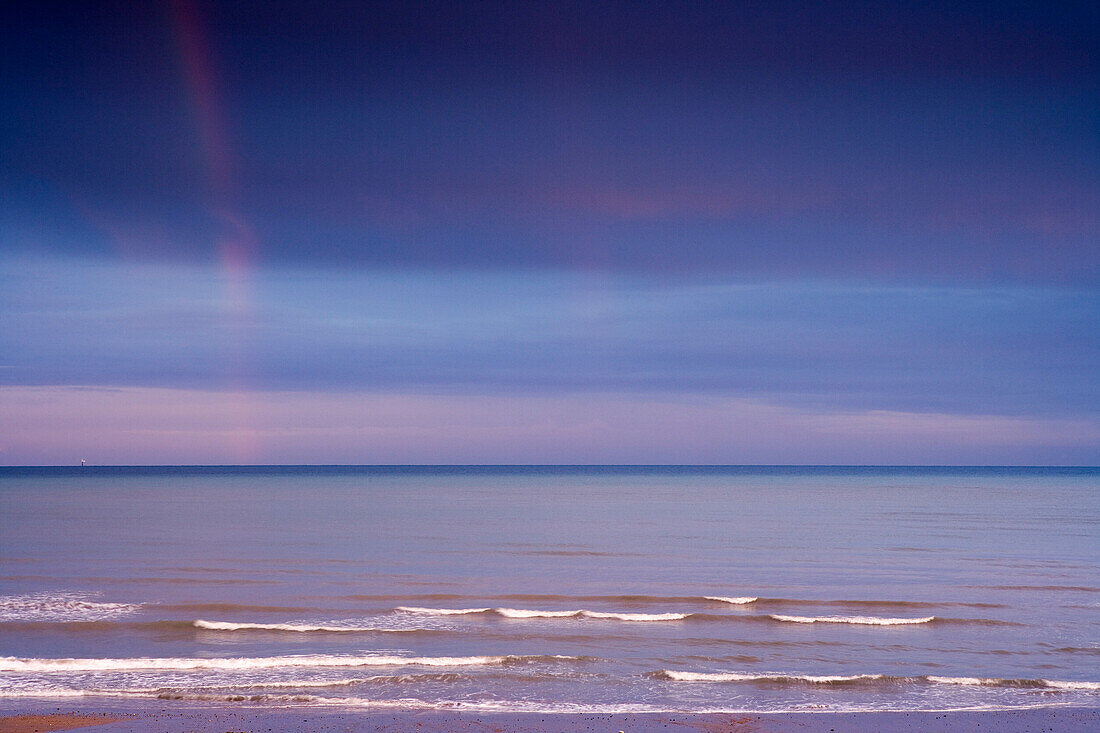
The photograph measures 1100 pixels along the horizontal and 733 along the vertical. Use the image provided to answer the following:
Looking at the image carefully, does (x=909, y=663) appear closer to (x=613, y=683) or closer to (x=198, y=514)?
(x=613, y=683)

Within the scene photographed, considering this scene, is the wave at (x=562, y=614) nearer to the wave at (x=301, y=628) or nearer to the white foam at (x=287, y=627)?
the wave at (x=301, y=628)

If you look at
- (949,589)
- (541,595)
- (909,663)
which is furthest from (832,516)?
(909,663)

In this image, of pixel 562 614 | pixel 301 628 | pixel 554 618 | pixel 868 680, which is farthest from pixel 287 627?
pixel 868 680

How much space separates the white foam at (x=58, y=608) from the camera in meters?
20.3

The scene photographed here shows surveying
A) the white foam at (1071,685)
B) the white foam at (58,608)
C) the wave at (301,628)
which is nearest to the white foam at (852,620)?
the white foam at (1071,685)

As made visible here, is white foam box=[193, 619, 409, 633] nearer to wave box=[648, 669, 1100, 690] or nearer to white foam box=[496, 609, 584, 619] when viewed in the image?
white foam box=[496, 609, 584, 619]

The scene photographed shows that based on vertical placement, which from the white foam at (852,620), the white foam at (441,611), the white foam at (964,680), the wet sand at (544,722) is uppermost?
the wet sand at (544,722)

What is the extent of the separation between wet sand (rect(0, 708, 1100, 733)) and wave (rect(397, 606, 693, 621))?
7210 mm

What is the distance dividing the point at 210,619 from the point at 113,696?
21.1ft

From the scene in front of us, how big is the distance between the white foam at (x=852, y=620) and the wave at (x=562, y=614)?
242 centimetres

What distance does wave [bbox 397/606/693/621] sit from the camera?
816 inches

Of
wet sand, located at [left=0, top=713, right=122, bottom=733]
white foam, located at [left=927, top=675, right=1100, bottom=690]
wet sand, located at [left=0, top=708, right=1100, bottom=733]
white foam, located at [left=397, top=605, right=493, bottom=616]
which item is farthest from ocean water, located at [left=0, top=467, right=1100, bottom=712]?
wet sand, located at [left=0, top=713, right=122, bottom=733]

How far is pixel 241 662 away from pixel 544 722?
644 centimetres

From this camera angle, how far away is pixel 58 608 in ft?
70.2
